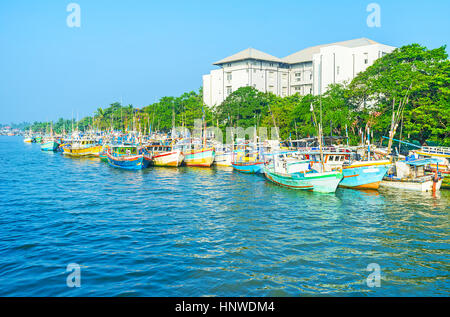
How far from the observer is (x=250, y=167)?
4738 cm

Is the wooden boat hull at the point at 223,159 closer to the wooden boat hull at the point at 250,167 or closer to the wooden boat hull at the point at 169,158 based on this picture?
the wooden boat hull at the point at 169,158

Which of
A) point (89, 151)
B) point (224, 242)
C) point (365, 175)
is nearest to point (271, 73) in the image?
point (89, 151)

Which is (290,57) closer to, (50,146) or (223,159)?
(223,159)

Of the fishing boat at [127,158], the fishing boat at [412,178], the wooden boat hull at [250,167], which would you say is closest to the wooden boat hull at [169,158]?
the fishing boat at [127,158]

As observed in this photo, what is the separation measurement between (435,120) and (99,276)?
129 feet

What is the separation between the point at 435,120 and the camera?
4075 centimetres

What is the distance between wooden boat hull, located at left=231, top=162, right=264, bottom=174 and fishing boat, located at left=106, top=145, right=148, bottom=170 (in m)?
13.8

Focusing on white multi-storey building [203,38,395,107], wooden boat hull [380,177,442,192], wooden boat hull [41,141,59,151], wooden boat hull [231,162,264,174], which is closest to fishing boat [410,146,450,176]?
wooden boat hull [380,177,442,192]

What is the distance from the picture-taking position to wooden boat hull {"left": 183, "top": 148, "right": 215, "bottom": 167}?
5412 cm

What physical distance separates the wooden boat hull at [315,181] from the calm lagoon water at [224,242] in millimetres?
784

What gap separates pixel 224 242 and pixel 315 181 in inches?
598

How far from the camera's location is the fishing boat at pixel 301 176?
31.5 metres

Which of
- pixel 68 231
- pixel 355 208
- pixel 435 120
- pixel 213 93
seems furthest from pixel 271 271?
pixel 213 93
